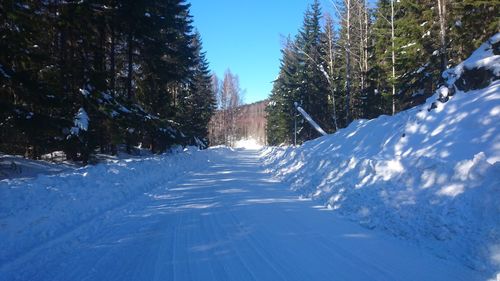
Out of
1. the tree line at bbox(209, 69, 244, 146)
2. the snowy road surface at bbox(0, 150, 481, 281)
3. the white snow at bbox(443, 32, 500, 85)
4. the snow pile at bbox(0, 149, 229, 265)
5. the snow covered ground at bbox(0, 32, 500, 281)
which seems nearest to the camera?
the snowy road surface at bbox(0, 150, 481, 281)

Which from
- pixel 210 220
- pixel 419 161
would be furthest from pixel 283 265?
pixel 419 161

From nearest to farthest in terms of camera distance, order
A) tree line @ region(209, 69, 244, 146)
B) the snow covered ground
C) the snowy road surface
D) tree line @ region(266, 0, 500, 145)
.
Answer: the snowy road surface < the snow covered ground < tree line @ region(266, 0, 500, 145) < tree line @ region(209, 69, 244, 146)

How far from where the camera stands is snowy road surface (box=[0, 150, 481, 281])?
497 centimetres

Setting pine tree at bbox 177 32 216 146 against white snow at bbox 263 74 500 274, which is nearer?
white snow at bbox 263 74 500 274

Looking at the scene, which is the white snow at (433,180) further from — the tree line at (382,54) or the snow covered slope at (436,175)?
the tree line at (382,54)

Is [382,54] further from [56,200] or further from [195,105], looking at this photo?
[56,200]

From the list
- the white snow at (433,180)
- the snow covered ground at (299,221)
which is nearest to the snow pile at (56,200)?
the snow covered ground at (299,221)

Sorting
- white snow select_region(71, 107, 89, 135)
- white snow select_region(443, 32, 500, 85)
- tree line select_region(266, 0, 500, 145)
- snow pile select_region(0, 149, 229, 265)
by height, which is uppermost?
tree line select_region(266, 0, 500, 145)

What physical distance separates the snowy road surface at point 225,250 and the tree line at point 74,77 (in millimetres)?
3762

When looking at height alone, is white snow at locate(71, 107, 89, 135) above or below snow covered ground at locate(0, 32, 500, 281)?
above

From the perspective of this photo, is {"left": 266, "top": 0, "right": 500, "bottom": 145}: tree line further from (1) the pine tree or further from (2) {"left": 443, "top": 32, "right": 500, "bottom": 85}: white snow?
(1) the pine tree

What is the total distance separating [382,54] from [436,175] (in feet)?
76.2

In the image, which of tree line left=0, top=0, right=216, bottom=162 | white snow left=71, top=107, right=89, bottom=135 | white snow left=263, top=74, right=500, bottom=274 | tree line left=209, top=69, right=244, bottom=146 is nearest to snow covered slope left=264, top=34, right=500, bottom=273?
white snow left=263, top=74, right=500, bottom=274

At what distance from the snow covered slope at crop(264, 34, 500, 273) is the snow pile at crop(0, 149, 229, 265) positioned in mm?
5984
